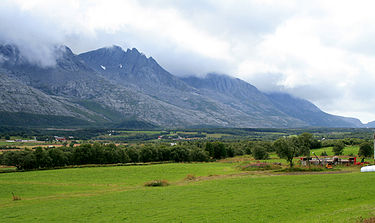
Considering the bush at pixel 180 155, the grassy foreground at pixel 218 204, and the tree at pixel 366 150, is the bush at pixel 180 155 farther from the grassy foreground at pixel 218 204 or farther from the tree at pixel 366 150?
the grassy foreground at pixel 218 204

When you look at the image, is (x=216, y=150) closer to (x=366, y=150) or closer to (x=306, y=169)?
(x=366, y=150)

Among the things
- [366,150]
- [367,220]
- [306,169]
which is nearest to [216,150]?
[366,150]

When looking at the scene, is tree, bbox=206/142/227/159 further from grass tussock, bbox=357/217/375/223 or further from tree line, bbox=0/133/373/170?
grass tussock, bbox=357/217/375/223

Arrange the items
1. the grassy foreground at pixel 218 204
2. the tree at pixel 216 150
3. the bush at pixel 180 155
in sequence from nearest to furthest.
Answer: the grassy foreground at pixel 218 204, the bush at pixel 180 155, the tree at pixel 216 150

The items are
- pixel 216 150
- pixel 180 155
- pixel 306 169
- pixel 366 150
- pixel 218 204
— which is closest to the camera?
pixel 218 204

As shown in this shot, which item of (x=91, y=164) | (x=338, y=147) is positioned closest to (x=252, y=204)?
A: (x=91, y=164)

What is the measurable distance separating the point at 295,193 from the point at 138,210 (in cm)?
2014

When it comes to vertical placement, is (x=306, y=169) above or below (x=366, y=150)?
below

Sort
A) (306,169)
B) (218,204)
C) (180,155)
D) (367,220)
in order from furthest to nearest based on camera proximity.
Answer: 1. (180,155)
2. (306,169)
3. (218,204)
4. (367,220)

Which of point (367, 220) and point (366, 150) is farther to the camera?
point (366, 150)

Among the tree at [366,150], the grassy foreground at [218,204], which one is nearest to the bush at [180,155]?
the tree at [366,150]

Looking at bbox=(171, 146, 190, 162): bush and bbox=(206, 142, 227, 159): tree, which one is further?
bbox=(206, 142, 227, 159): tree

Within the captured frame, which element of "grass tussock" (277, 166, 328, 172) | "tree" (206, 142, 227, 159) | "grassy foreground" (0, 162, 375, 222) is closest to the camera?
"grassy foreground" (0, 162, 375, 222)

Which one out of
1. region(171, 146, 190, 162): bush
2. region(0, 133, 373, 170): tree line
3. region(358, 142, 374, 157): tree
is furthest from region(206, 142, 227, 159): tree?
region(358, 142, 374, 157): tree
